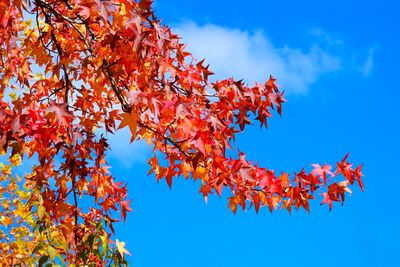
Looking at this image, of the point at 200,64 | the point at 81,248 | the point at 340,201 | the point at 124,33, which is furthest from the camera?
the point at 81,248

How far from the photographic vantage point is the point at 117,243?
4379 mm

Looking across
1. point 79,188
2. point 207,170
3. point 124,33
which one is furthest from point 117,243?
point 124,33

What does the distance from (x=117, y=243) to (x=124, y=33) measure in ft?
5.93

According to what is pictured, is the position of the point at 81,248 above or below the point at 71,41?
below

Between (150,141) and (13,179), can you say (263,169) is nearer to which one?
(150,141)

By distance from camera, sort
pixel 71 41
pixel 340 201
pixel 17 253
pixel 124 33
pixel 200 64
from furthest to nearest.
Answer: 1. pixel 17 253
2. pixel 71 41
3. pixel 200 64
4. pixel 340 201
5. pixel 124 33

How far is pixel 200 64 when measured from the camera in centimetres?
425

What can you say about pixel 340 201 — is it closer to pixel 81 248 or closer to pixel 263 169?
pixel 263 169

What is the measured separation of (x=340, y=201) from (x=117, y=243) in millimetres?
1860

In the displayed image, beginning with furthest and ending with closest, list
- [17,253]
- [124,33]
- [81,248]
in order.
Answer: [17,253], [81,248], [124,33]

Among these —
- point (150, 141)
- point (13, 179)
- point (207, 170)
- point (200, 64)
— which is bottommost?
point (207, 170)

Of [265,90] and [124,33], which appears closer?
[124,33]

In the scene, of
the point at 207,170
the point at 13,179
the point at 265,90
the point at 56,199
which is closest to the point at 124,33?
the point at 207,170

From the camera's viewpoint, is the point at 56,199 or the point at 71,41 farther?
the point at 71,41
